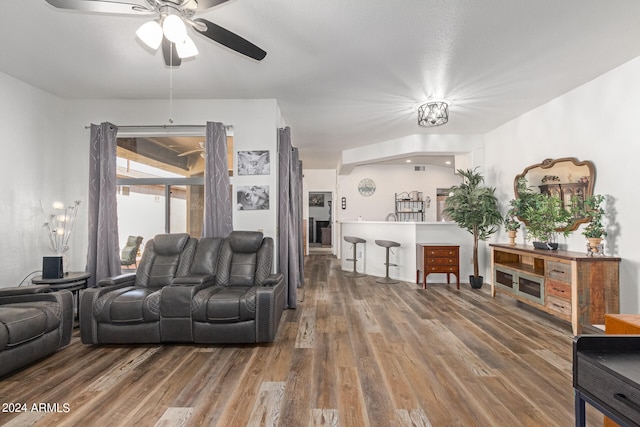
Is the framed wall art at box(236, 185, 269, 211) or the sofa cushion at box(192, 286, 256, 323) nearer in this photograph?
the sofa cushion at box(192, 286, 256, 323)

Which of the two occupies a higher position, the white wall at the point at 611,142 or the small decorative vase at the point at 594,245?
the white wall at the point at 611,142

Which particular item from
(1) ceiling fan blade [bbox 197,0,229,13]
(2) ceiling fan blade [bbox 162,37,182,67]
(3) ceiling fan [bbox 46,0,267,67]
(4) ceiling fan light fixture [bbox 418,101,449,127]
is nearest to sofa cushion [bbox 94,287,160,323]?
(2) ceiling fan blade [bbox 162,37,182,67]

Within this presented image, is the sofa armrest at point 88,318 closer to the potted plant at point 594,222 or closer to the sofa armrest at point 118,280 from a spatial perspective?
the sofa armrest at point 118,280

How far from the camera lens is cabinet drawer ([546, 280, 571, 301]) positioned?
3402 mm

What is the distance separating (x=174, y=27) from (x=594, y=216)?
14.7ft

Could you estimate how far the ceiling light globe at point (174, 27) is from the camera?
185 centimetres

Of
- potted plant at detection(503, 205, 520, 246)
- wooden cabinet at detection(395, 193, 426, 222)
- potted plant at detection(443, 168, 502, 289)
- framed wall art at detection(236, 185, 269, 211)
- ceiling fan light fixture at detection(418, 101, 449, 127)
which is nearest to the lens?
ceiling fan light fixture at detection(418, 101, 449, 127)

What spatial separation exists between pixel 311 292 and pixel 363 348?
240 centimetres

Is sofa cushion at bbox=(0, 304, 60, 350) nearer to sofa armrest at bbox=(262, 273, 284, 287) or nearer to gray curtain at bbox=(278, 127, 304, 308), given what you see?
sofa armrest at bbox=(262, 273, 284, 287)

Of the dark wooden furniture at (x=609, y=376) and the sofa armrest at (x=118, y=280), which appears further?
the sofa armrest at (x=118, y=280)

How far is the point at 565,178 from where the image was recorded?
408 centimetres

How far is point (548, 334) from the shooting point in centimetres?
330

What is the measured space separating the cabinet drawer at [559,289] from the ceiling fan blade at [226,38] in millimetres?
3955

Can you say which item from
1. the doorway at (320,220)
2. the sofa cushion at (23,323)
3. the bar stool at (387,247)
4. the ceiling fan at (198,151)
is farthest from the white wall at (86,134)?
the doorway at (320,220)
